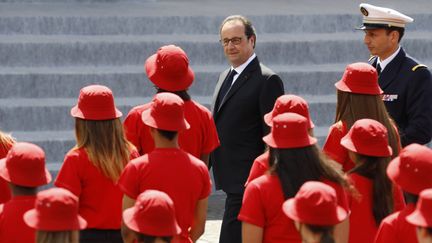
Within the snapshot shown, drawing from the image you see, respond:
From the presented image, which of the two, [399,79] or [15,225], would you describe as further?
[399,79]

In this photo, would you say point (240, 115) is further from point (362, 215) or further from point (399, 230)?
point (399, 230)

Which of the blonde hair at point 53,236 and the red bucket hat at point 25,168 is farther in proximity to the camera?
the red bucket hat at point 25,168

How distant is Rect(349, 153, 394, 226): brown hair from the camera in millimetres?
5719

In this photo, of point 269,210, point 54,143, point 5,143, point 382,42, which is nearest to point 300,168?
point 269,210

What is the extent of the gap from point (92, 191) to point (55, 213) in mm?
1063

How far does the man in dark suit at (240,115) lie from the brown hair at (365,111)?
0.73 meters

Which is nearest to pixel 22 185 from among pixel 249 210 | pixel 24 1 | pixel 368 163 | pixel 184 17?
pixel 249 210

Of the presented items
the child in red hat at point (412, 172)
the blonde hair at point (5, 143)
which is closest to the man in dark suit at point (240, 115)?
the blonde hair at point (5, 143)

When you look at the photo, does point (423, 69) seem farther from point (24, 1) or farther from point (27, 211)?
point (24, 1)

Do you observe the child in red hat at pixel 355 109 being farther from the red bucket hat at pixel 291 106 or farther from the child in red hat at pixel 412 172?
the child in red hat at pixel 412 172

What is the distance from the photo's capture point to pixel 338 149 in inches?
244

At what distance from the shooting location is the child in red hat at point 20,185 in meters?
5.16

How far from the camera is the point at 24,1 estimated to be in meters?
12.2

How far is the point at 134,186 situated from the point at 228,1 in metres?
7.44
